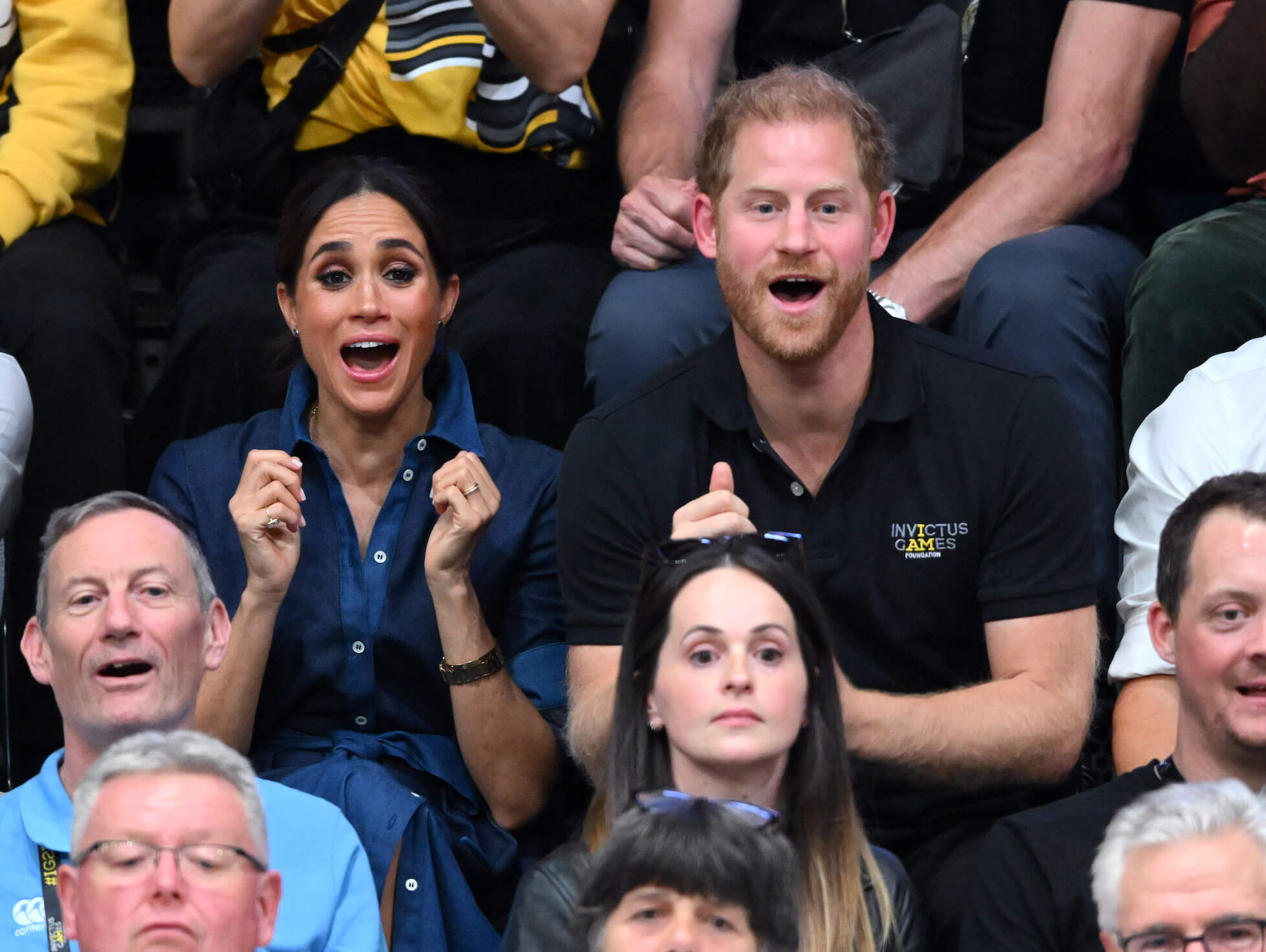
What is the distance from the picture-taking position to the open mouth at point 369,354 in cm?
327

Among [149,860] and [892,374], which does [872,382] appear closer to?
[892,374]

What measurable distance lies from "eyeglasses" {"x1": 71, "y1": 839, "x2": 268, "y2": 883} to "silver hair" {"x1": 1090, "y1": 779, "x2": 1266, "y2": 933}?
0.97 m

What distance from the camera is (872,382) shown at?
3.01 meters

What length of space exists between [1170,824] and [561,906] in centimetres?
75

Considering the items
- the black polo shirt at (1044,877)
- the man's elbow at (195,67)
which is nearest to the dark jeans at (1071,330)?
the black polo shirt at (1044,877)

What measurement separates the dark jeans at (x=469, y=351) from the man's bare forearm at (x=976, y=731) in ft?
3.15

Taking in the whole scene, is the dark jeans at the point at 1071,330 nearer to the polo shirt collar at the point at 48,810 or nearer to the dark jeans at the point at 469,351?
the dark jeans at the point at 469,351

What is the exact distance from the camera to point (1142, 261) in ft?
11.4

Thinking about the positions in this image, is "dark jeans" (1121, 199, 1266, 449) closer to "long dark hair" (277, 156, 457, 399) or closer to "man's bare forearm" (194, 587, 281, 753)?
"long dark hair" (277, 156, 457, 399)

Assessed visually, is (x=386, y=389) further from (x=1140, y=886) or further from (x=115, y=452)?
(x=1140, y=886)

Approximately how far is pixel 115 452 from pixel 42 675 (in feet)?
2.26

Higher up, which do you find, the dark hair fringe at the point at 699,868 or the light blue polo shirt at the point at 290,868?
the light blue polo shirt at the point at 290,868

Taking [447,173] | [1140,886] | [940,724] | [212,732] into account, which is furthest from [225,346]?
[1140,886]

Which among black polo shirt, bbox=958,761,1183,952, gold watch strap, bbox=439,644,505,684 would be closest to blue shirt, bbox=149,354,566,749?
gold watch strap, bbox=439,644,505,684
